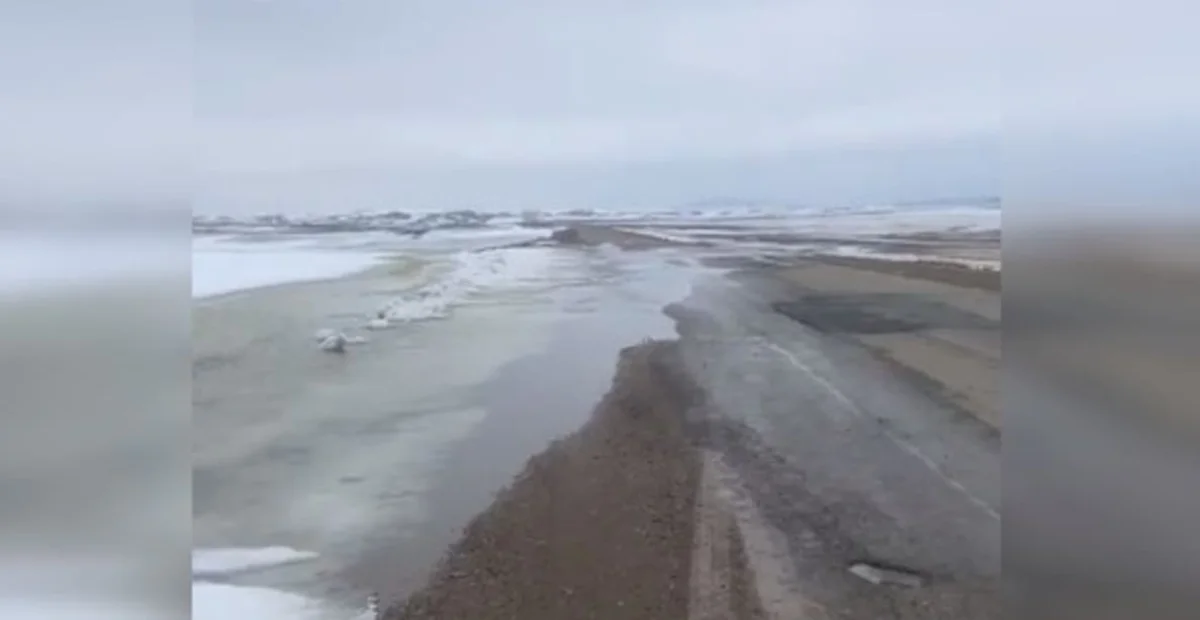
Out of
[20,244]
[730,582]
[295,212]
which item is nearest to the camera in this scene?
[20,244]

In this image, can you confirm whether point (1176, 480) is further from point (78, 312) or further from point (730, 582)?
point (78, 312)

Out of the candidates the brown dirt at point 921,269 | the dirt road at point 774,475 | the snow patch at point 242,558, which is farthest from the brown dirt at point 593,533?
the brown dirt at point 921,269

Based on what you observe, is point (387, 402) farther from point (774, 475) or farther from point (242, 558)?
point (774, 475)

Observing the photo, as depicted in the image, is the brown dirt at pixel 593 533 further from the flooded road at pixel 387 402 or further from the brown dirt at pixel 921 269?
the brown dirt at pixel 921 269

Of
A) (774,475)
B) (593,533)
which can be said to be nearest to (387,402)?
(593,533)

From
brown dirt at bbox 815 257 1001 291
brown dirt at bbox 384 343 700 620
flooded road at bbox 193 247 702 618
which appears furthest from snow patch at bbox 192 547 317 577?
brown dirt at bbox 815 257 1001 291

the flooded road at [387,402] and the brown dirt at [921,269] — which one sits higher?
the brown dirt at [921,269]

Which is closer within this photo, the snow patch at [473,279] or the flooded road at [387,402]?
the flooded road at [387,402]

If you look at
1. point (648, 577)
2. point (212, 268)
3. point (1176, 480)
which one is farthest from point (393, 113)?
point (1176, 480)
